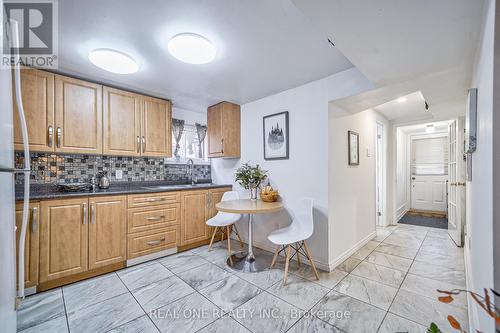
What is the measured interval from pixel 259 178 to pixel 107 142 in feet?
6.48

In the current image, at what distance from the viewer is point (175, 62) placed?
2.13 metres

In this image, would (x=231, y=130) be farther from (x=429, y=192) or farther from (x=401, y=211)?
(x=429, y=192)

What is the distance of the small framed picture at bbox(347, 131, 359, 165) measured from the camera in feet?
9.35

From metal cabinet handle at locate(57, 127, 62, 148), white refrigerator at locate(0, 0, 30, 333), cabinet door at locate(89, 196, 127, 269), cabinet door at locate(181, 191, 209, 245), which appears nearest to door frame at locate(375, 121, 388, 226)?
cabinet door at locate(181, 191, 209, 245)

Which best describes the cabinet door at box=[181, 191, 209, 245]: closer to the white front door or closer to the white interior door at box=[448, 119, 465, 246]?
the white interior door at box=[448, 119, 465, 246]

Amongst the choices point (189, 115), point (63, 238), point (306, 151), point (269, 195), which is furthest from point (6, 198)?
point (189, 115)

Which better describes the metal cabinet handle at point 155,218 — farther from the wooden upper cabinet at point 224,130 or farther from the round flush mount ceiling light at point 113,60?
the round flush mount ceiling light at point 113,60

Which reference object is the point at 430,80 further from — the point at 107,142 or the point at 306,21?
the point at 107,142

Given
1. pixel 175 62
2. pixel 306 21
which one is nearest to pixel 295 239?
pixel 306 21

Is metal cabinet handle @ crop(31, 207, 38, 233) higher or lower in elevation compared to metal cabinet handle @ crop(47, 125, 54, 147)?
lower

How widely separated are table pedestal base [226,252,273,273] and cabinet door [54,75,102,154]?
6.97 feet

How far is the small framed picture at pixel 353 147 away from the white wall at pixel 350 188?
7 centimetres

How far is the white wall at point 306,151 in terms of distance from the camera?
243cm

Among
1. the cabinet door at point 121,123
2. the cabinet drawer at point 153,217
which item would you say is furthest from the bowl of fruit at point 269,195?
the cabinet door at point 121,123
